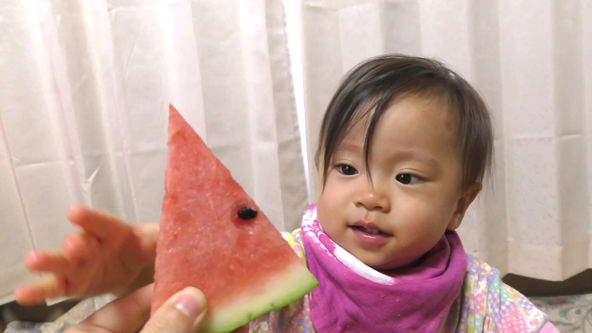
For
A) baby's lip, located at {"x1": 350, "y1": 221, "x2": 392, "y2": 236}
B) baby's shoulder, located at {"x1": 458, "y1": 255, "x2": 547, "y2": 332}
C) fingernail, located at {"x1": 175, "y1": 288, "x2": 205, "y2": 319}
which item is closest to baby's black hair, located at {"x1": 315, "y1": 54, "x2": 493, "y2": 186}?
baby's lip, located at {"x1": 350, "y1": 221, "x2": 392, "y2": 236}

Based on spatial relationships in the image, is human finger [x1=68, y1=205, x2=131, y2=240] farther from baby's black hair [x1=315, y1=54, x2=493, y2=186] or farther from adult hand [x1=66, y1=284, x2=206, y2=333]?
baby's black hair [x1=315, y1=54, x2=493, y2=186]

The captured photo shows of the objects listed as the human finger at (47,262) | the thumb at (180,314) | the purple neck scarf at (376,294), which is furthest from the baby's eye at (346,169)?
the human finger at (47,262)

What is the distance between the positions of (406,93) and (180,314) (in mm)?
519

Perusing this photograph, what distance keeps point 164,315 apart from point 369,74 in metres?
0.56

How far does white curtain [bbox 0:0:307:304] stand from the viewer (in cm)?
117

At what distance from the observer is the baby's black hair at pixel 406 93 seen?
2.37ft

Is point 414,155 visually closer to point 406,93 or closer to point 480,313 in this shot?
point 406,93

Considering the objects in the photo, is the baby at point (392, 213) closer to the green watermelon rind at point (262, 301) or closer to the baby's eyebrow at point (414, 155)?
the baby's eyebrow at point (414, 155)

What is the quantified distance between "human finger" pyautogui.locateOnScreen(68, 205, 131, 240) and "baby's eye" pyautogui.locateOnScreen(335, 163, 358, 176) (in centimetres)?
38

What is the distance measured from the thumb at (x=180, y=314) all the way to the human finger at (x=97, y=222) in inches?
6.1

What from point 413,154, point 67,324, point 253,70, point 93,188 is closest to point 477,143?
point 413,154

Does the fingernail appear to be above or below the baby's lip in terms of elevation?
above

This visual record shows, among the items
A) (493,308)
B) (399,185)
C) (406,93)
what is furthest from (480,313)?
(406,93)

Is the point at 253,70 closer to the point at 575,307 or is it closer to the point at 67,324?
the point at 67,324
